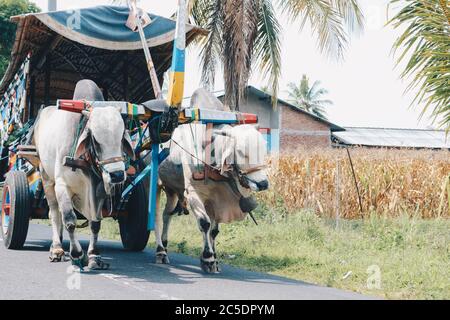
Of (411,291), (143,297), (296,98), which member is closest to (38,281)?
(143,297)

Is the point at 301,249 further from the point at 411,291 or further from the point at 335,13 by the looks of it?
the point at 335,13

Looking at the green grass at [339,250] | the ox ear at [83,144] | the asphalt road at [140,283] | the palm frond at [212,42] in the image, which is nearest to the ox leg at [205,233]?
the asphalt road at [140,283]

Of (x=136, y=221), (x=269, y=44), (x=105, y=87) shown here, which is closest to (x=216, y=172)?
(x=136, y=221)

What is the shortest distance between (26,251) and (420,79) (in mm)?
5657

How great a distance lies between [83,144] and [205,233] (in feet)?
5.72

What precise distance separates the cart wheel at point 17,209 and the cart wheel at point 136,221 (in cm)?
143

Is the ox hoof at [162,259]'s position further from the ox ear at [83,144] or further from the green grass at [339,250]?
the ox ear at [83,144]

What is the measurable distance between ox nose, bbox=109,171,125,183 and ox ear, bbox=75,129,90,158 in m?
0.63

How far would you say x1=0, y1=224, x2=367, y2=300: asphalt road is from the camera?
239 inches

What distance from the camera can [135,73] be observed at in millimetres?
10344

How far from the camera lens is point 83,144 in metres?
7.14

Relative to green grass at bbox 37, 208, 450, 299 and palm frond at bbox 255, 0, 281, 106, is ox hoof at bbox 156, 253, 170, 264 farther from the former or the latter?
palm frond at bbox 255, 0, 281, 106

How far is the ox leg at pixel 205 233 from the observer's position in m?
7.67

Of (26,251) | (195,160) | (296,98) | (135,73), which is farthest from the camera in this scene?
(296,98)
